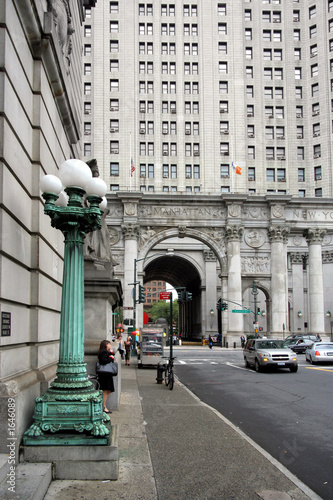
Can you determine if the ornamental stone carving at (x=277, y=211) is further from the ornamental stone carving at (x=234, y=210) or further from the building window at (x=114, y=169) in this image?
the building window at (x=114, y=169)

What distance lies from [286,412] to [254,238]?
1597 inches

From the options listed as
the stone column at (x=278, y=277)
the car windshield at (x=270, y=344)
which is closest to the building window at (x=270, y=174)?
the stone column at (x=278, y=277)

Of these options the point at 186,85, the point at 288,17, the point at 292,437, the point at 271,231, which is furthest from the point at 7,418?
the point at 288,17

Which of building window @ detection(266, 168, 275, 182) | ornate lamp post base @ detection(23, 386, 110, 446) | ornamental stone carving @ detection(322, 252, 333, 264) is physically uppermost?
building window @ detection(266, 168, 275, 182)

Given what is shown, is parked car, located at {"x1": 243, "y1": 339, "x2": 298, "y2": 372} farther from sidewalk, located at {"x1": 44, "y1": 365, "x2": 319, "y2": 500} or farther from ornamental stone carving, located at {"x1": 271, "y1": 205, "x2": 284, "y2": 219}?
ornamental stone carving, located at {"x1": 271, "y1": 205, "x2": 284, "y2": 219}

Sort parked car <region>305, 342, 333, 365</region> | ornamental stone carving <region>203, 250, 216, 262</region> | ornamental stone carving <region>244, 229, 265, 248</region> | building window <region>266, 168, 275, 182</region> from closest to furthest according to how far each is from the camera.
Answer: parked car <region>305, 342, 333, 365</region> < ornamental stone carving <region>244, 229, 265, 248</region> < building window <region>266, 168, 275, 182</region> < ornamental stone carving <region>203, 250, 216, 262</region>

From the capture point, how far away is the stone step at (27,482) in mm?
4680

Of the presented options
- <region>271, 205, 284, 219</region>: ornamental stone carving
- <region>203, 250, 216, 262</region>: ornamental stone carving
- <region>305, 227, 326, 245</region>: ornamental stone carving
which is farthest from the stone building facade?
<region>203, 250, 216, 262</region>: ornamental stone carving

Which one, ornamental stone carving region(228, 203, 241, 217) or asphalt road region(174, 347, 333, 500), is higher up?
ornamental stone carving region(228, 203, 241, 217)

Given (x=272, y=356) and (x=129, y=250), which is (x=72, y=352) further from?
(x=129, y=250)

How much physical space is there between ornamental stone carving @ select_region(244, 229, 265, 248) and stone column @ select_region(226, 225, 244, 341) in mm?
1803

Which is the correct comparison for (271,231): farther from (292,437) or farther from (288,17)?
(292,437)

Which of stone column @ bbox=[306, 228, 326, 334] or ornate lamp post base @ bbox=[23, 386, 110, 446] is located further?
stone column @ bbox=[306, 228, 326, 334]

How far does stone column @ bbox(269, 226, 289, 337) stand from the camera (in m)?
49.5
